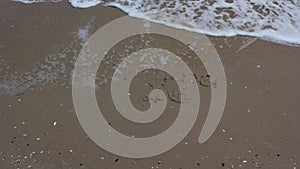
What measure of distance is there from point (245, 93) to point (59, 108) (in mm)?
1027

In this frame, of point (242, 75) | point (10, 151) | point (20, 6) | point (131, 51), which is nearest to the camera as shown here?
point (10, 151)

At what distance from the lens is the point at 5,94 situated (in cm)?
224

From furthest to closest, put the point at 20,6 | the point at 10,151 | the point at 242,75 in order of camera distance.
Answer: the point at 20,6 < the point at 242,75 < the point at 10,151

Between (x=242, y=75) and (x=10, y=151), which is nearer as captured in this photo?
(x=10, y=151)

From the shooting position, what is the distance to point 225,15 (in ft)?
9.84

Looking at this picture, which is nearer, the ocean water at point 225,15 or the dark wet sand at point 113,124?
the dark wet sand at point 113,124

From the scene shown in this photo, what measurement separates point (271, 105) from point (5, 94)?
4.82 feet

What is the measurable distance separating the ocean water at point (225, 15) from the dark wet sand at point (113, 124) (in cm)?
16

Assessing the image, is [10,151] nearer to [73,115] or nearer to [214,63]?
[73,115]

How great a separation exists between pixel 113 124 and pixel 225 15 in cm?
140

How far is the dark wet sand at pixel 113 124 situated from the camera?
193cm

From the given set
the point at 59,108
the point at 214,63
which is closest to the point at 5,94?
the point at 59,108

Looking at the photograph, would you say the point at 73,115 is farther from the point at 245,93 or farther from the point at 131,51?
the point at 245,93

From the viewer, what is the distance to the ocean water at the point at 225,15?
280 centimetres
